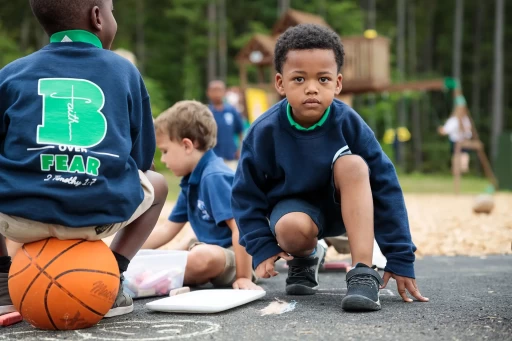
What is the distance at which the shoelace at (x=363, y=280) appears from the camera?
2.76 m

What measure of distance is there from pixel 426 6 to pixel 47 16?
38.7 m

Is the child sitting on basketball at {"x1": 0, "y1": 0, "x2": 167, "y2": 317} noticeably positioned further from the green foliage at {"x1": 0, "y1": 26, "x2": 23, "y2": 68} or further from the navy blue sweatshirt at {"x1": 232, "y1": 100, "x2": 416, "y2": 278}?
the green foliage at {"x1": 0, "y1": 26, "x2": 23, "y2": 68}

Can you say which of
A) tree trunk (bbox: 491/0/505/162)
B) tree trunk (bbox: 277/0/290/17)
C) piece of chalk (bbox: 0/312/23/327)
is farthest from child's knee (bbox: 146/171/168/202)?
tree trunk (bbox: 277/0/290/17)

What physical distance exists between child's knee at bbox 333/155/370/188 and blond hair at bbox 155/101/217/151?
1124 mm

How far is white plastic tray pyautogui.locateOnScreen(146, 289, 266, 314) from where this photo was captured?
267cm

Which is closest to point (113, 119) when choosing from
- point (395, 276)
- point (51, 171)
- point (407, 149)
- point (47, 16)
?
point (51, 171)

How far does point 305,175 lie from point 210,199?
2.33 feet

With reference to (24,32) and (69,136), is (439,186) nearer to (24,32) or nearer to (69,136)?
(69,136)

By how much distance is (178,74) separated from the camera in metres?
33.9

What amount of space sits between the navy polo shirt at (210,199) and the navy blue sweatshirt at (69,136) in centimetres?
95

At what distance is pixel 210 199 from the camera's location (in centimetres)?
355

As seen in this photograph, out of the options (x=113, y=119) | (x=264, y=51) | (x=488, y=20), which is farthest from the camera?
(x=488, y=20)

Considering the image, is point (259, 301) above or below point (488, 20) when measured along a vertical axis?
below

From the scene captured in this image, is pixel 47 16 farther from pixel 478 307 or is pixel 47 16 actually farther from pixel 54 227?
pixel 478 307
